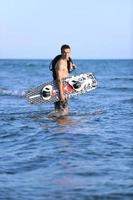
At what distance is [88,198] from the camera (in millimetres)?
6008

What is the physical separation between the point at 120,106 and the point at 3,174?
10.1 meters

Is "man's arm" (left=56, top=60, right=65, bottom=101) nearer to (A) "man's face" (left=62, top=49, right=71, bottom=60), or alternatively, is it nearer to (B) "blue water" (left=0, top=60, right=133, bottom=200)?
(A) "man's face" (left=62, top=49, right=71, bottom=60)

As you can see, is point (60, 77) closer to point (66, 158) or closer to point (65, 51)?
point (65, 51)

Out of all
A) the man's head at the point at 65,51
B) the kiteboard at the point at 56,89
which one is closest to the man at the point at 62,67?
the man's head at the point at 65,51

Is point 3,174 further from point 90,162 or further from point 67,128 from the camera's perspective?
point 67,128

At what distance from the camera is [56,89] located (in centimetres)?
1251

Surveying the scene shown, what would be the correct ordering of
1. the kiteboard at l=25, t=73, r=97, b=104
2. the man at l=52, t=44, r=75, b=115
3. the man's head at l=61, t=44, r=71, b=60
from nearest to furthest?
1. the man's head at l=61, t=44, r=71, b=60
2. the man at l=52, t=44, r=75, b=115
3. the kiteboard at l=25, t=73, r=97, b=104

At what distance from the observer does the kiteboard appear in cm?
1249

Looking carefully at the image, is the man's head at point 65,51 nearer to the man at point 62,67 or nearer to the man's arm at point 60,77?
the man at point 62,67

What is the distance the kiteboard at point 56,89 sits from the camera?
41.0ft

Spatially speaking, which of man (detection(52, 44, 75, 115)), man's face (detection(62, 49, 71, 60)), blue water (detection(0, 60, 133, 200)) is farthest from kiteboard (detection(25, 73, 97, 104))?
man's face (detection(62, 49, 71, 60))

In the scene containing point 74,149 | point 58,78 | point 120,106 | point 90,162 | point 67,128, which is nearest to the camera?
point 90,162

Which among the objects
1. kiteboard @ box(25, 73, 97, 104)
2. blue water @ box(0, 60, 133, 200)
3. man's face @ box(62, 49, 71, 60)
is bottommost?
blue water @ box(0, 60, 133, 200)

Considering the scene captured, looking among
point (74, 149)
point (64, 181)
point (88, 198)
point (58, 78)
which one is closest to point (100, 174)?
point (64, 181)
